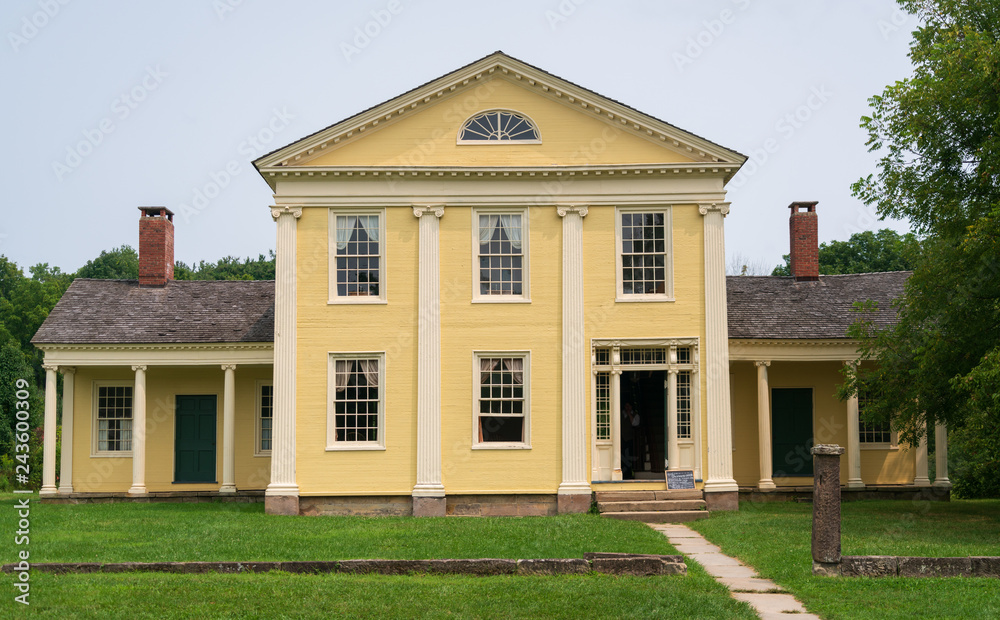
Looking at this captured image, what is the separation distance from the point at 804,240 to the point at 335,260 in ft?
46.4

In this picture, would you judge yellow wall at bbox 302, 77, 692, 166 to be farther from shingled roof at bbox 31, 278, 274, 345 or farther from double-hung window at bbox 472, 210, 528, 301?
shingled roof at bbox 31, 278, 274, 345

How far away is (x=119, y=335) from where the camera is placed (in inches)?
979

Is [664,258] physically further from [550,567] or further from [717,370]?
[550,567]

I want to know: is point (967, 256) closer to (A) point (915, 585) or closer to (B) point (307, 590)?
(A) point (915, 585)

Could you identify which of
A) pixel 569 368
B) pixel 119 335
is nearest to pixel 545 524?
pixel 569 368

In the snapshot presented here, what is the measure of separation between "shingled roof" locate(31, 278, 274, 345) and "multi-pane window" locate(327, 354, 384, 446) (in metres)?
4.31

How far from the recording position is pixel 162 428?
84.7 feet

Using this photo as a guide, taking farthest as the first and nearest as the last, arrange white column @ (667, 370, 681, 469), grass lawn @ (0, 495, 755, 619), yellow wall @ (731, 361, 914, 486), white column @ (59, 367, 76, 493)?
yellow wall @ (731, 361, 914, 486) < white column @ (59, 367, 76, 493) < white column @ (667, 370, 681, 469) < grass lawn @ (0, 495, 755, 619)

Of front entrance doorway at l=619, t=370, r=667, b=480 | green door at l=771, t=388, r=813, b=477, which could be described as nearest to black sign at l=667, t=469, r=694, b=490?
front entrance doorway at l=619, t=370, r=667, b=480

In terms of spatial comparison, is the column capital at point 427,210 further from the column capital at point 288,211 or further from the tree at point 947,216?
the tree at point 947,216

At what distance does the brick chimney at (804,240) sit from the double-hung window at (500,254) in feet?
32.7

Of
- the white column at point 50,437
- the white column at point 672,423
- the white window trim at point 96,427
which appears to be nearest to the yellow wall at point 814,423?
the white column at point 672,423

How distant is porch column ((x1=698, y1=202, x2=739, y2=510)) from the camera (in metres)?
20.9

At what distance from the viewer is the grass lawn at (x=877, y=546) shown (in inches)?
405
